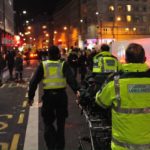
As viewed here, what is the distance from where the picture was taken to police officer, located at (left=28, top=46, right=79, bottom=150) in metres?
8.41

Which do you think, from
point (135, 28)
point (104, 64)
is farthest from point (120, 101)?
point (135, 28)

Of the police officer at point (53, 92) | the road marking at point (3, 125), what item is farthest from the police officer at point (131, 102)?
the road marking at point (3, 125)

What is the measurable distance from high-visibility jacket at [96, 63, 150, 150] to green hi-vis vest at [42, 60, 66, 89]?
12.5 feet

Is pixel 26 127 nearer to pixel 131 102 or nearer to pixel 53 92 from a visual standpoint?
pixel 53 92

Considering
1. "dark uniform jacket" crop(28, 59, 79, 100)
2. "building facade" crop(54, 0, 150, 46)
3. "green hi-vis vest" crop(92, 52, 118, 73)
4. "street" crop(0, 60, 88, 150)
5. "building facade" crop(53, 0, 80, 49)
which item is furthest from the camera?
"building facade" crop(53, 0, 80, 49)

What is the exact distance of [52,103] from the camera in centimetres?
838

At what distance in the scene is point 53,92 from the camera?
331 inches

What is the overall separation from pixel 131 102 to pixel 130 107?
5 centimetres

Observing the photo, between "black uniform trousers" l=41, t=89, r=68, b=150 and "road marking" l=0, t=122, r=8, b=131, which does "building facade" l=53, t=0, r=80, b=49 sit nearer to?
"road marking" l=0, t=122, r=8, b=131

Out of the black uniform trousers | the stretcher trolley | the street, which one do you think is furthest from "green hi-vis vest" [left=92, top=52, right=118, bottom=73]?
the stretcher trolley

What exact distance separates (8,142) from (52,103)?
2365 mm

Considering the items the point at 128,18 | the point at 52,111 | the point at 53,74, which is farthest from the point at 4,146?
the point at 128,18

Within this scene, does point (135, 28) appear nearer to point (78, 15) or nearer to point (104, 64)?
point (78, 15)

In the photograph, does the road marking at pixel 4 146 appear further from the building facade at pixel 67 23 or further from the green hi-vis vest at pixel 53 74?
the building facade at pixel 67 23
